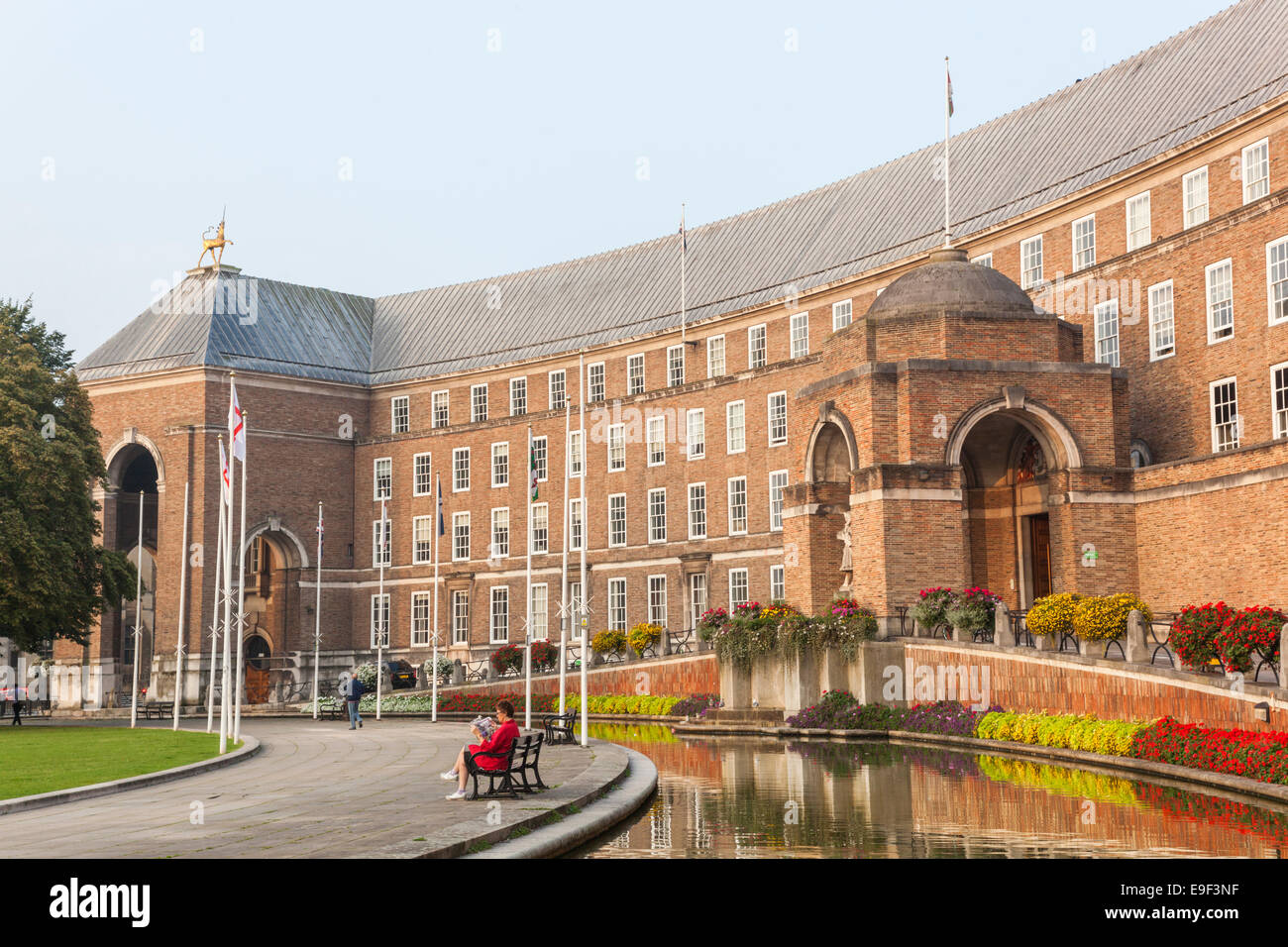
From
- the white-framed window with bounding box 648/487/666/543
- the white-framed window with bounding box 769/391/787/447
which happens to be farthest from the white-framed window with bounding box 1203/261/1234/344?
the white-framed window with bounding box 648/487/666/543

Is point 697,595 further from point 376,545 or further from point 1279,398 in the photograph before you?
point 1279,398

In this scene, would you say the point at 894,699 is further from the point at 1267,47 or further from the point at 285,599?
the point at 285,599

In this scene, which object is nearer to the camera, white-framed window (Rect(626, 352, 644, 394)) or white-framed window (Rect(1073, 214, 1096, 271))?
white-framed window (Rect(1073, 214, 1096, 271))

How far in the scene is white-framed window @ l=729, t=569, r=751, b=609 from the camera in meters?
58.5

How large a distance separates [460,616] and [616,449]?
12.4 metres

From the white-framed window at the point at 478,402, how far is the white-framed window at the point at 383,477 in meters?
5.15

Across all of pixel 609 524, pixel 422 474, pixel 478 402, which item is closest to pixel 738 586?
pixel 609 524

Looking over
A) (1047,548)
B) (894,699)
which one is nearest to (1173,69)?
(1047,548)

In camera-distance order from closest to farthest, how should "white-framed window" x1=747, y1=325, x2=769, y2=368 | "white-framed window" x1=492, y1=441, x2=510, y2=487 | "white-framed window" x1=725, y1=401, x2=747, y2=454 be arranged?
"white-framed window" x1=725, y1=401, x2=747, y2=454 < "white-framed window" x1=747, y1=325, x2=769, y2=368 < "white-framed window" x1=492, y1=441, x2=510, y2=487

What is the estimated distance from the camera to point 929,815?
17.4 m

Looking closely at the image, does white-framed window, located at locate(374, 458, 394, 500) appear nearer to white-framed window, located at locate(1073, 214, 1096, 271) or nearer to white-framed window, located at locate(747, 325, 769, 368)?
white-framed window, located at locate(747, 325, 769, 368)

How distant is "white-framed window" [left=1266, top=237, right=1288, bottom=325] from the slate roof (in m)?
5.00

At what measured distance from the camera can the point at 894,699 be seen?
111 ft
